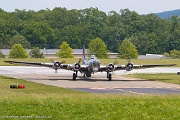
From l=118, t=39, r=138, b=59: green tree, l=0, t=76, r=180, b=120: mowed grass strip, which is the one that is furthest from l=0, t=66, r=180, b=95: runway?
l=118, t=39, r=138, b=59: green tree

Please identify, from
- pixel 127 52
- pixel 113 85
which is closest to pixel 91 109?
pixel 113 85

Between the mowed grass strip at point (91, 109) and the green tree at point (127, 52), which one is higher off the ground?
the green tree at point (127, 52)

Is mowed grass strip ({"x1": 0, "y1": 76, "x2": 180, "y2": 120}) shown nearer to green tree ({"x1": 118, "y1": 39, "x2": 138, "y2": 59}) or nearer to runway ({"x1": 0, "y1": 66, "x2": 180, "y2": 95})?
runway ({"x1": 0, "y1": 66, "x2": 180, "y2": 95})

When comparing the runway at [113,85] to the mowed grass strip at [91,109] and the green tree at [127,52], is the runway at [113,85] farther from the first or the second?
the green tree at [127,52]

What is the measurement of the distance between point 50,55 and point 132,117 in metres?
163

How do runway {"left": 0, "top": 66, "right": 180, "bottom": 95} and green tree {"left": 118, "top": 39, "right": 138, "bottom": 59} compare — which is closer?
runway {"left": 0, "top": 66, "right": 180, "bottom": 95}

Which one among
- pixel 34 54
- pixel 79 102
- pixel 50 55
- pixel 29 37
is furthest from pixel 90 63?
pixel 29 37

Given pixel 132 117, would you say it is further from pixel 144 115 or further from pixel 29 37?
pixel 29 37

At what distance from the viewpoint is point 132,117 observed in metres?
22.1

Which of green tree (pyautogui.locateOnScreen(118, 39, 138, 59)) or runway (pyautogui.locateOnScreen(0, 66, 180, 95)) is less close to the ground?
green tree (pyautogui.locateOnScreen(118, 39, 138, 59))

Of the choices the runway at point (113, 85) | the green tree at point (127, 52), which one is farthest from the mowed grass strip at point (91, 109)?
the green tree at point (127, 52)

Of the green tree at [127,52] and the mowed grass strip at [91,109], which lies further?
the green tree at [127,52]

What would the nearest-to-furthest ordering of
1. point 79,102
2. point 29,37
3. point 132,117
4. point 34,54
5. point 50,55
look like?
point 132,117 → point 79,102 → point 34,54 → point 50,55 → point 29,37

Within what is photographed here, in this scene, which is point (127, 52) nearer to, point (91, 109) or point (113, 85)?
point (113, 85)
